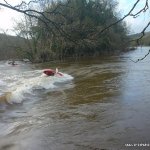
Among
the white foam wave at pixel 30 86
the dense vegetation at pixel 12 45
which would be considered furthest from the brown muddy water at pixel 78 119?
the dense vegetation at pixel 12 45

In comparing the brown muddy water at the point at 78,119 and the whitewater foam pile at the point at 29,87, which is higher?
the brown muddy water at the point at 78,119

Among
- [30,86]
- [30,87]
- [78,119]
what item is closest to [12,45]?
[30,86]

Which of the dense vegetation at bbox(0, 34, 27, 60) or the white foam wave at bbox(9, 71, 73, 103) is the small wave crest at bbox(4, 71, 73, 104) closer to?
the white foam wave at bbox(9, 71, 73, 103)

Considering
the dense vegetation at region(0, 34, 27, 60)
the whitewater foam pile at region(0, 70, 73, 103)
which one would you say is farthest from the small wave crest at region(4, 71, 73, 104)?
the dense vegetation at region(0, 34, 27, 60)

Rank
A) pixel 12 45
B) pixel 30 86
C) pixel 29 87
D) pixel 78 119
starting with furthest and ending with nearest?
1. pixel 12 45
2. pixel 30 86
3. pixel 29 87
4. pixel 78 119

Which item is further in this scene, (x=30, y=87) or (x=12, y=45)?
(x=12, y=45)

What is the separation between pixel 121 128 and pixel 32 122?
3007 mm

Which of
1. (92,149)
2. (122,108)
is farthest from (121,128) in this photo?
(122,108)

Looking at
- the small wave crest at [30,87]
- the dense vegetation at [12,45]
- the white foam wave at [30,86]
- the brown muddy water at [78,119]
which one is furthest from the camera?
the dense vegetation at [12,45]

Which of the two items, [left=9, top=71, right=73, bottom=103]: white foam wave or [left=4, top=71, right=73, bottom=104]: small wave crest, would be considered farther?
[left=9, top=71, right=73, bottom=103]: white foam wave

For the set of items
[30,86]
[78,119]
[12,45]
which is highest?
[12,45]

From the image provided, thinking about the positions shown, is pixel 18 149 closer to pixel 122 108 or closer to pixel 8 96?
pixel 122 108

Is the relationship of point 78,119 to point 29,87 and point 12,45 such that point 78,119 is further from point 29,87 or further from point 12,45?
point 12,45

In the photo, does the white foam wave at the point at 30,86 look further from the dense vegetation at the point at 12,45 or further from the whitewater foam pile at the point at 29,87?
the dense vegetation at the point at 12,45
